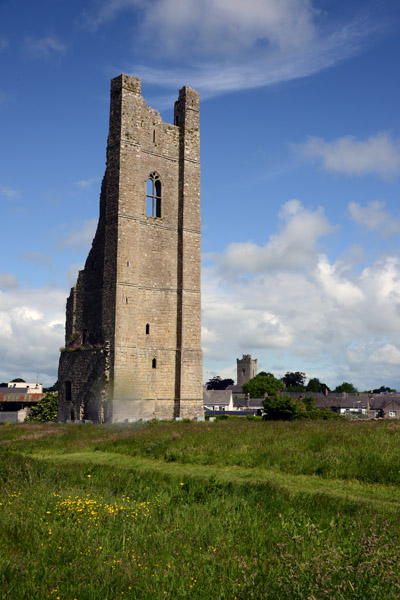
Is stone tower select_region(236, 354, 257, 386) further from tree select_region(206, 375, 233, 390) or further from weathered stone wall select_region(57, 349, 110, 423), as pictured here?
weathered stone wall select_region(57, 349, 110, 423)

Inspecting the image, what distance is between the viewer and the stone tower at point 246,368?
13588 cm

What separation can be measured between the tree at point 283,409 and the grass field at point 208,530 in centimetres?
1708

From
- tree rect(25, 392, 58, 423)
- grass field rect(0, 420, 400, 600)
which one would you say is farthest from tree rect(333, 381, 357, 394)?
grass field rect(0, 420, 400, 600)

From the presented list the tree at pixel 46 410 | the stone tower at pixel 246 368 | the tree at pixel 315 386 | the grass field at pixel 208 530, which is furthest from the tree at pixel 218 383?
the grass field at pixel 208 530

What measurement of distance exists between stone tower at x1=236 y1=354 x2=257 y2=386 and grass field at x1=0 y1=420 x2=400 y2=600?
121m

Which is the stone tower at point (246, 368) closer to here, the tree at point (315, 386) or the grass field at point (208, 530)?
the tree at point (315, 386)

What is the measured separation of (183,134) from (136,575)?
3779 cm

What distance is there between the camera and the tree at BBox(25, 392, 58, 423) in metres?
42.8

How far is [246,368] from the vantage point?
137m

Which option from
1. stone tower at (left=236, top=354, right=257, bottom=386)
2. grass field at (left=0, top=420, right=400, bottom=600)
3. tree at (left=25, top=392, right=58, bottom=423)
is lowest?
grass field at (left=0, top=420, right=400, bottom=600)

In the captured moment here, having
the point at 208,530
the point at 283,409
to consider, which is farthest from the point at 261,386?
the point at 208,530

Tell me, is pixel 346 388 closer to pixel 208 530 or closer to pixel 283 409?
pixel 283 409

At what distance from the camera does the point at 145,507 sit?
8727mm

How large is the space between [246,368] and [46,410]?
96943 mm
